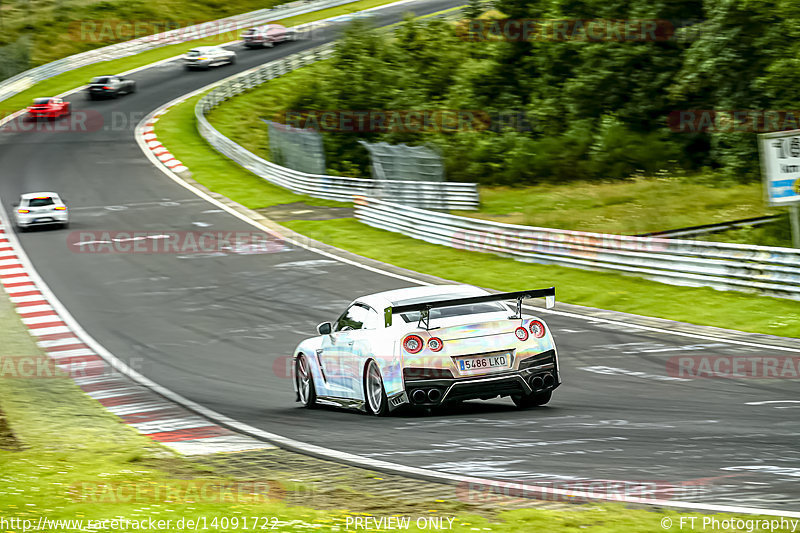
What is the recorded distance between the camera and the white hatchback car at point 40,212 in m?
30.5

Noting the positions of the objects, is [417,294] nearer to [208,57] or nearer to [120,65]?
[208,57]

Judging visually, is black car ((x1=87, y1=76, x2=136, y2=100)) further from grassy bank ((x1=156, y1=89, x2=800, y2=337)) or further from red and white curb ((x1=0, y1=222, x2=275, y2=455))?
red and white curb ((x1=0, y1=222, x2=275, y2=455))

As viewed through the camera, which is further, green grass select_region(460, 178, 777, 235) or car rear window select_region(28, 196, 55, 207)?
car rear window select_region(28, 196, 55, 207)

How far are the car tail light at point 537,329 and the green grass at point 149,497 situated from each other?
3.20 meters

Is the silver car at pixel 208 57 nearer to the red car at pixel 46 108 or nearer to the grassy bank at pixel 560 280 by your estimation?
the red car at pixel 46 108

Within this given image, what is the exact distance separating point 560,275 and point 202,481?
15.2 metres

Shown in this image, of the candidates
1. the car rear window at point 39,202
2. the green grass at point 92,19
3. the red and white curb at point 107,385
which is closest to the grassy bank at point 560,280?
the car rear window at point 39,202

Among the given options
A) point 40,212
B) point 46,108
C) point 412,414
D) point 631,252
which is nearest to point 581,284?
point 631,252

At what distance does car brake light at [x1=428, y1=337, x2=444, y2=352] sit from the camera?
9.62 metres

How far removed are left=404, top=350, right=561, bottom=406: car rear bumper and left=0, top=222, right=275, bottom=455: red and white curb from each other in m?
1.55

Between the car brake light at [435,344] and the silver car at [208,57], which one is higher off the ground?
the silver car at [208,57]

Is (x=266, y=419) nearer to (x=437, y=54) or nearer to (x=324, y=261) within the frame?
(x=324, y=261)

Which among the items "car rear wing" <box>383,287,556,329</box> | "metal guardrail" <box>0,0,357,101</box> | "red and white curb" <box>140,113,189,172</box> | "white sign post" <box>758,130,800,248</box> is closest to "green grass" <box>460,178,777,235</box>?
Answer: "white sign post" <box>758,130,800,248</box>

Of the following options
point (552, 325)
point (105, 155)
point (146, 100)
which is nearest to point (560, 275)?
point (552, 325)
